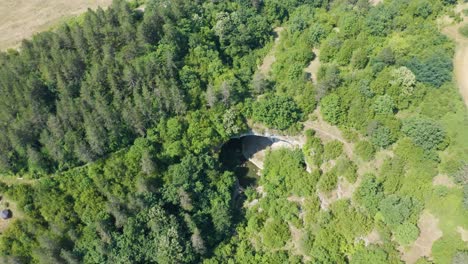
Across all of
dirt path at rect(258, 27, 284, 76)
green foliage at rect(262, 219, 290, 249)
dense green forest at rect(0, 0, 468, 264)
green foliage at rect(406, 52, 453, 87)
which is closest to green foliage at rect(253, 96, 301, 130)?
dense green forest at rect(0, 0, 468, 264)

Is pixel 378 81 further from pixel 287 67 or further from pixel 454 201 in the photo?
pixel 454 201

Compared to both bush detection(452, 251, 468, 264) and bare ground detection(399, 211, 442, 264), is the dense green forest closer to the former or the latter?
bush detection(452, 251, 468, 264)

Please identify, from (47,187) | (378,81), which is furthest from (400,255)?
(47,187)

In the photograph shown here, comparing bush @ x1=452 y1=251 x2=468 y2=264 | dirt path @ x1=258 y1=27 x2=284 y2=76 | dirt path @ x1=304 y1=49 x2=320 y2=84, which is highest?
dirt path @ x1=304 y1=49 x2=320 y2=84

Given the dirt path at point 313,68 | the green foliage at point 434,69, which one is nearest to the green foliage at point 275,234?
the dirt path at point 313,68

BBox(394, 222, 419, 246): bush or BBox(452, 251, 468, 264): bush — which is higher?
BBox(452, 251, 468, 264): bush

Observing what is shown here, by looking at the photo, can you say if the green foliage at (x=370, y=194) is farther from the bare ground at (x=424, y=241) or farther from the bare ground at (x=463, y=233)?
the bare ground at (x=463, y=233)

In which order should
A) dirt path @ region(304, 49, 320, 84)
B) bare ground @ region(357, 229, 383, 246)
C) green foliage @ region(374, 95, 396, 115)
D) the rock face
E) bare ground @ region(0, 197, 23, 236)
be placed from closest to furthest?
bare ground @ region(0, 197, 23, 236), bare ground @ region(357, 229, 383, 246), green foliage @ region(374, 95, 396, 115), the rock face, dirt path @ region(304, 49, 320, 84)

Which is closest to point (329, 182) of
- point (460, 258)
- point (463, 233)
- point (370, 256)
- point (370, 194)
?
point (370, 194)
